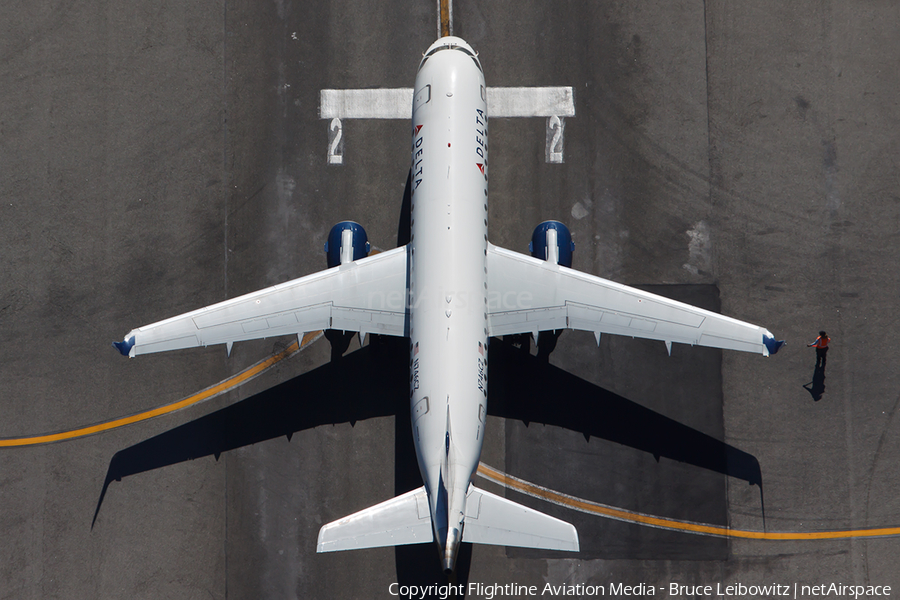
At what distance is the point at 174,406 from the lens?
22.5 meters

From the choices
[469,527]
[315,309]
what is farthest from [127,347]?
[469,527]

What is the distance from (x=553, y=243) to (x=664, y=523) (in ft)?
30.9

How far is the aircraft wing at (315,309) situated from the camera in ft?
63.6

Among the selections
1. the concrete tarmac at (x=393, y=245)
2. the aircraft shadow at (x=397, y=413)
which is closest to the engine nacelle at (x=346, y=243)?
the concrete tarmac at (x=393, y=245)

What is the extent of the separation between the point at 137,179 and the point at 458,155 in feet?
37.3

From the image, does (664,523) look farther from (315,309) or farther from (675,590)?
(315,309)

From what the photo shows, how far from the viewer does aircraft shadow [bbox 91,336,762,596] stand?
22062 millimetres

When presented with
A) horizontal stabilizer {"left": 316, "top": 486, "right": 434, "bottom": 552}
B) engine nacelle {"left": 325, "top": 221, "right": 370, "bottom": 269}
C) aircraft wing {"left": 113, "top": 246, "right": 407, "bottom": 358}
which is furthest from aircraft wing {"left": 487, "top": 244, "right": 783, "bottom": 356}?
horizontal stabilizer {"left": 316, "top": 486, "right": 434, "bottom": 552}

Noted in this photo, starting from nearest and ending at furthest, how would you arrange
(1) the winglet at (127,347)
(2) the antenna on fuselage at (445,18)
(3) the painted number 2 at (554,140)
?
(1) the winglet at (127,347), (3) the painted number 2 at (554,140), (2) the antenna on fuselage at (445,18)

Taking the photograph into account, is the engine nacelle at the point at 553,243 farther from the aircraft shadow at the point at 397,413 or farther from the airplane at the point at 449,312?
the aircraft shadow at the point at 397,413

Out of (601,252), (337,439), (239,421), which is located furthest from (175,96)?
(601,252)

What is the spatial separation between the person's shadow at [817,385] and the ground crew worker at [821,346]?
0.14 m

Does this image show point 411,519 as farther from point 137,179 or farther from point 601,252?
point 137,179

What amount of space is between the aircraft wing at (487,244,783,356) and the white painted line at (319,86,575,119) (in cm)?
588
